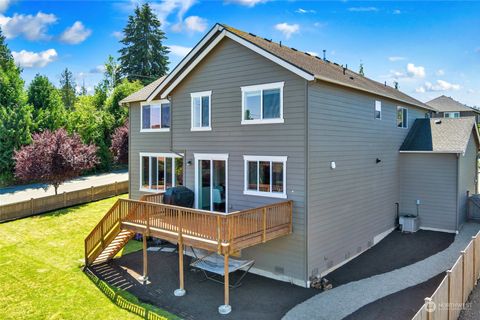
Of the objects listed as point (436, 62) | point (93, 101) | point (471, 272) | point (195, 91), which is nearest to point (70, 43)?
point (93, 101)

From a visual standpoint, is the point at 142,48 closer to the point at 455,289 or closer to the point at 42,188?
the point at 42,188

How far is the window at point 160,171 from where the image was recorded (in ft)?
52.3

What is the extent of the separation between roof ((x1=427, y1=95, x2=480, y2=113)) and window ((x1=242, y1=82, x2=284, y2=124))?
1861 inches

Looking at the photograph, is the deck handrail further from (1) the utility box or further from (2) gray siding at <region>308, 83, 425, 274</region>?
(1) the utility box

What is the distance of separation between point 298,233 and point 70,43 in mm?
35316

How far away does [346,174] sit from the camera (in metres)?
12.8

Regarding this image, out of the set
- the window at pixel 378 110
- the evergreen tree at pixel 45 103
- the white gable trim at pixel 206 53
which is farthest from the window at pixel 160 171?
the evergreen tree at pixel 45 103

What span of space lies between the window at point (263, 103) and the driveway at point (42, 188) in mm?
18361

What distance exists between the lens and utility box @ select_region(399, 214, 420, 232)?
16234 millimetres

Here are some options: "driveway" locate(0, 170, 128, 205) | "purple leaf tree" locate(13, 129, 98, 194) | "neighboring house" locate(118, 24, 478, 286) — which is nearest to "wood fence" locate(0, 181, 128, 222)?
"purple leaf tree" locate(13, 129, 98, 194)

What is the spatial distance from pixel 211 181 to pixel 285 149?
3.63 m

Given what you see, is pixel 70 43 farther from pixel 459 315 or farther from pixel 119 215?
pixel 459 315

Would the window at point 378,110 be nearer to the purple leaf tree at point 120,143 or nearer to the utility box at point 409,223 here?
the utility box at point 409,223

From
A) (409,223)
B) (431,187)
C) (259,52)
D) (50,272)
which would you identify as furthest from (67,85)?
(431,187)
